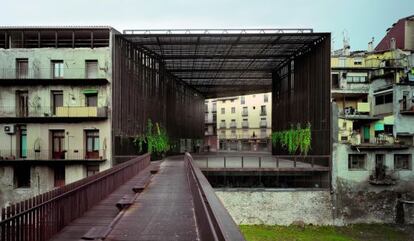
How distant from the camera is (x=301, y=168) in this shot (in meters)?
25.7

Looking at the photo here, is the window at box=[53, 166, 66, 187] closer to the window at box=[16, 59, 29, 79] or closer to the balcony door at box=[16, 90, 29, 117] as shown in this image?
the balcony door at box=[16, 90, 29, 117]

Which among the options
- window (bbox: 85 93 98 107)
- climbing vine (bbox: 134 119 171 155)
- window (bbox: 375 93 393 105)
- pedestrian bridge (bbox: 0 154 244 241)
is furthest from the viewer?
window (bbox: 375 93 393 105)

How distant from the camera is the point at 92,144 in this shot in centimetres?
2780

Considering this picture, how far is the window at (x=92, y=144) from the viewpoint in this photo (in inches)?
1083

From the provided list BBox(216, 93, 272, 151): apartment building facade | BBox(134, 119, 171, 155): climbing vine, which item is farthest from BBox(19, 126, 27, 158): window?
BBox(216, 93, 272, 151): apartment building facade

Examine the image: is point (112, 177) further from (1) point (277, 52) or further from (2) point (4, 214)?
(1) point (277, 52)

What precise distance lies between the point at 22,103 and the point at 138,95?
904cm

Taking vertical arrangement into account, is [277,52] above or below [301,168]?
above

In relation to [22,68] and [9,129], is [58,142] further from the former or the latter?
[22,68]

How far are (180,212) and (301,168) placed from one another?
18485 millimetres

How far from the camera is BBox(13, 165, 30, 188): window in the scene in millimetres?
27000

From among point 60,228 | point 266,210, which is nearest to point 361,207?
point 266,210

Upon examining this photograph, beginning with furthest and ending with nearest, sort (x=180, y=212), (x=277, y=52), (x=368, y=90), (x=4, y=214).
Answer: (x=368, y=90) → (x=277, y=52) → (x=180, y=212) → (x=4, y=214)

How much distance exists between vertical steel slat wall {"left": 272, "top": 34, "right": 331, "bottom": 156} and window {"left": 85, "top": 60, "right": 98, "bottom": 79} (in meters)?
17.2
